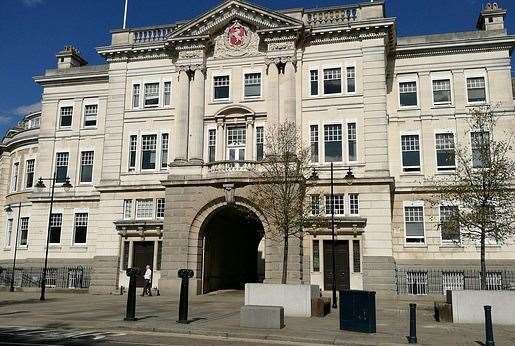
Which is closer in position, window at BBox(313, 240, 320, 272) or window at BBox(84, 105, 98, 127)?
window at BBox(313, 240, 320, 272)

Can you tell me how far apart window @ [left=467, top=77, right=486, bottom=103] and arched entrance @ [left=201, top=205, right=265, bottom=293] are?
16.1m

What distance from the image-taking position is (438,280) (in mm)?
31844

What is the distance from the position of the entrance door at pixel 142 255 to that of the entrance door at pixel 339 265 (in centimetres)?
1183

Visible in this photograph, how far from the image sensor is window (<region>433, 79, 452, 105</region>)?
34.6 m

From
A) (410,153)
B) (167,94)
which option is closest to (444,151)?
(410,153)

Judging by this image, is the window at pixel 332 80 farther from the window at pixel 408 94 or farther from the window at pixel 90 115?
the window at pixel 90 115

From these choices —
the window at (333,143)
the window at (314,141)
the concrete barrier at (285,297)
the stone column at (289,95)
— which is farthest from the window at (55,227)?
the concrete barrier at (285,297)

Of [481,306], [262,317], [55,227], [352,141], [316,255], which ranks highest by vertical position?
[352,141]

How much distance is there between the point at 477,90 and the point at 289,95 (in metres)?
12.3

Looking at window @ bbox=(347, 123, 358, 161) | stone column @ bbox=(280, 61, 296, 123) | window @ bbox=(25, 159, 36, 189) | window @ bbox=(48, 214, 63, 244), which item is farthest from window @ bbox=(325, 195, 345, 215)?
window @ bbox=(25, 159, 36, 189)

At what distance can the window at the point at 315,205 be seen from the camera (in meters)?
28.8

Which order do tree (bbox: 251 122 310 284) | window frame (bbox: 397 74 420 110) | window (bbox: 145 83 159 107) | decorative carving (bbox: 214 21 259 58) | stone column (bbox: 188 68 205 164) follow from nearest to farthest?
tree (bbox: 251 122 310 284)
stone column (bbox: 188 68 205 164)
window frame (bbox: 397 74 420 110)
decorative carving (bbox: 214 21 259 58)
window (bbox: 145 83 159 107)

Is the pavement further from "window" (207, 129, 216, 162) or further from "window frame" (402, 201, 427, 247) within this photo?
"window" (207, 129, 216, 162)

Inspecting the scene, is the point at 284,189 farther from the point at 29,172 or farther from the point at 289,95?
the point at 29,172
